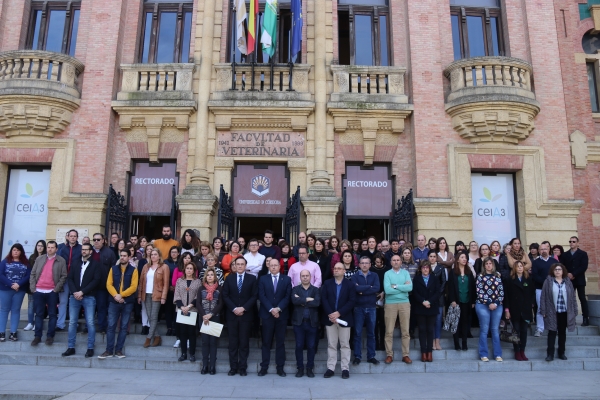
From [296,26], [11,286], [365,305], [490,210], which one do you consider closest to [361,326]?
[365,305]

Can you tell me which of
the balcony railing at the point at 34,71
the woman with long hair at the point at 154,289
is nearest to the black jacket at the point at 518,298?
the woman with long hair at the point at 154,289

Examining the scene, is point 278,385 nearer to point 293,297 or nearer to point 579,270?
point 293,297

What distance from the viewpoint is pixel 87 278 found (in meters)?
8.76

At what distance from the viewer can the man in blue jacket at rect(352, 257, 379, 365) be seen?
27.8 ft

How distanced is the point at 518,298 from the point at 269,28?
30.4 ft

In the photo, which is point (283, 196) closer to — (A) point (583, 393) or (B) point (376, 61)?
(B) point (376, 61)

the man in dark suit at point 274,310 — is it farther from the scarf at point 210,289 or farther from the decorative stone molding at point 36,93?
the decorative stone molding at point 36,93

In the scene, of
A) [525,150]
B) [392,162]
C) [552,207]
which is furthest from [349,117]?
[552,207]

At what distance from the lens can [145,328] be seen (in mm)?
9438

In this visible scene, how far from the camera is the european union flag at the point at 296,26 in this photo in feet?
42.6

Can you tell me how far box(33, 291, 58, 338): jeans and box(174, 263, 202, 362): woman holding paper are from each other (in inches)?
98.9

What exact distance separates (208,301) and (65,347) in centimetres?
309

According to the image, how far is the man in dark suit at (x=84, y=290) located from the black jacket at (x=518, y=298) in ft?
25.2

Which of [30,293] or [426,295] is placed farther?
[30,293]
